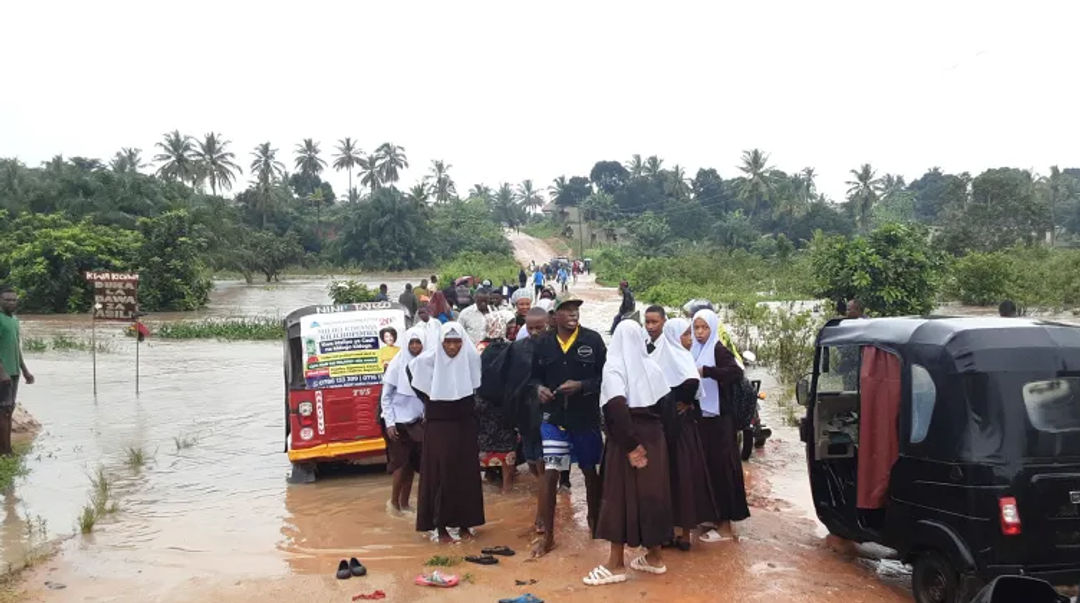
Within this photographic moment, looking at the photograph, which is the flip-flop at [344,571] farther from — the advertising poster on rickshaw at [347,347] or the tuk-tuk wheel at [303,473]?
the tuk-tuk wheel at [303,473]

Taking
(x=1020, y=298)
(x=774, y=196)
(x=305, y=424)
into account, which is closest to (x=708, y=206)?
(x=774, y=196)

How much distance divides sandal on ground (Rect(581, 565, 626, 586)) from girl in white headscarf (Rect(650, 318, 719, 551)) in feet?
2.28

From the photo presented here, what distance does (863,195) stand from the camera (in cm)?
8456

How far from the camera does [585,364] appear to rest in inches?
255

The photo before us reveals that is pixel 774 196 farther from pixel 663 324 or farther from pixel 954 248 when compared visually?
pixel 663 324

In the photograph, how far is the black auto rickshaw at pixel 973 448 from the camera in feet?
15.7

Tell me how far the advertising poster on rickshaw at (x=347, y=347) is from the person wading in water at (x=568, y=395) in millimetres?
3292

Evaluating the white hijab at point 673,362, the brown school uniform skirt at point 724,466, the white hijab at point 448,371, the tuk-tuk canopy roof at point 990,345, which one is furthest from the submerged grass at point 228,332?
the tuk-tuk canopy roof at point 990,345

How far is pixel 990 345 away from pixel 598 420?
8.87 ft

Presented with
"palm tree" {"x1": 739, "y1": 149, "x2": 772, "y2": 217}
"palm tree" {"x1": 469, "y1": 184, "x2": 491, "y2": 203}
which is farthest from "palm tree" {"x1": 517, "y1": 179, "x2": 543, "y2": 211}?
"palm tree" {"x1": 739, "y1": 149, "x2": 772, "y2": 217}

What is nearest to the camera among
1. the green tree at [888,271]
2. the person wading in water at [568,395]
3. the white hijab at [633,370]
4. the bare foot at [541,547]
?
the white hijab at [633,370]

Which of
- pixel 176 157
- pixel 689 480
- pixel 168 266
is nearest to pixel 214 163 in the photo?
pixel 176 157

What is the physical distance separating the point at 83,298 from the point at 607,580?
124 feet

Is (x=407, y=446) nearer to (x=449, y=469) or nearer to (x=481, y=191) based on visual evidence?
(x=449, y=469)
